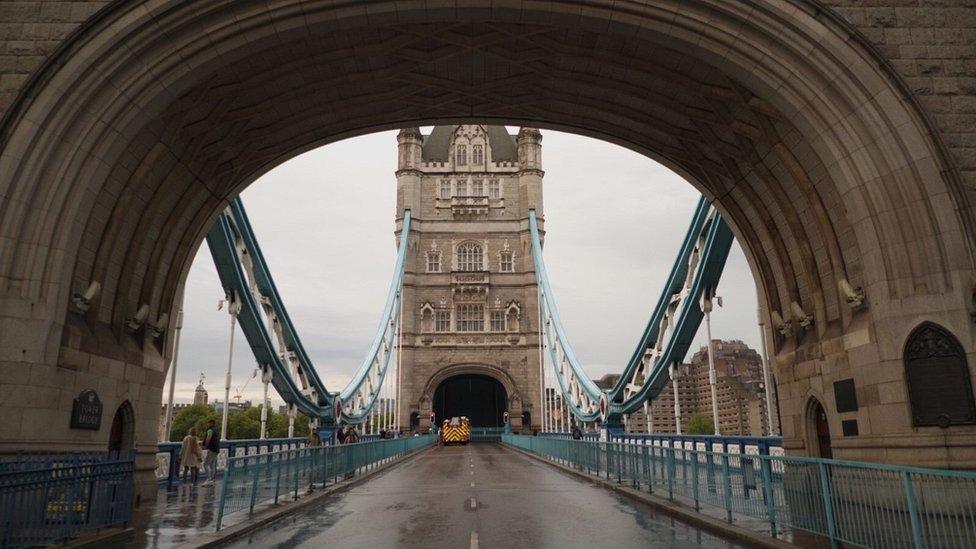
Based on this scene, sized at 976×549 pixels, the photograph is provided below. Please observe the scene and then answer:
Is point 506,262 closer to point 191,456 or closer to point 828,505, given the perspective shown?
point 191,456

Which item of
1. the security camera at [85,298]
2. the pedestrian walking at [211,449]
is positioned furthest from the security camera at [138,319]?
the pedestrian walking at [211,449]

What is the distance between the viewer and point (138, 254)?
473 inches

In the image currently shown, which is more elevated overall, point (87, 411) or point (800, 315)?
point (800, 315)

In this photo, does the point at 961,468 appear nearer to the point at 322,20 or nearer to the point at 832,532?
the point at 832,532


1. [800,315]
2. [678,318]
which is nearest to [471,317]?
[678,318]

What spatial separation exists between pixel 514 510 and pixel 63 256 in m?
8.28

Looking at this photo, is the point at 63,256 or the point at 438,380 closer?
the point at 63,256

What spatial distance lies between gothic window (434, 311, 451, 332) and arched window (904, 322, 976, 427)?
56.4 metres

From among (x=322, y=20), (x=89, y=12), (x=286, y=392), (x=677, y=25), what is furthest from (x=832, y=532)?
(x=286, y=392)

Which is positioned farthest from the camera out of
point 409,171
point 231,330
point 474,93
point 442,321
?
point 409,171

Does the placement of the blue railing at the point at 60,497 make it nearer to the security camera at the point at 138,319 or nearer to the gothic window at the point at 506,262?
the security camera at the point at 138,319

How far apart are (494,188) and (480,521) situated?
198 feet

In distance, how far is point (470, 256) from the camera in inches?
2643

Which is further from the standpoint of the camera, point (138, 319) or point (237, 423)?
point (237, 423)
